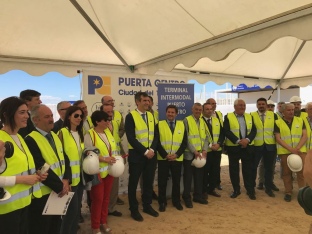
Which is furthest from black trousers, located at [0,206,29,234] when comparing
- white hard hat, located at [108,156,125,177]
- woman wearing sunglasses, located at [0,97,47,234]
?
white hard hat, located at [108,156,125,177]

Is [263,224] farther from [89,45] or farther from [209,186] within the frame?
[89,45]

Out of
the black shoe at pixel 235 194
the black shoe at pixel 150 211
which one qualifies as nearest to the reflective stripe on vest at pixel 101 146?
the black shoe at pixel 150 211

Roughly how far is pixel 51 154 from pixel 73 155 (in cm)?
29

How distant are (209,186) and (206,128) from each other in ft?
3.92

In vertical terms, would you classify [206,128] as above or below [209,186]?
above

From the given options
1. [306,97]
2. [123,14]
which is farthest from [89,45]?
[306,97]

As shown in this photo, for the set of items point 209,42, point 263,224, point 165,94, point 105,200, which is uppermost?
point 209,42

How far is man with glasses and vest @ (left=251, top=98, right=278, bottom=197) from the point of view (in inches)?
185

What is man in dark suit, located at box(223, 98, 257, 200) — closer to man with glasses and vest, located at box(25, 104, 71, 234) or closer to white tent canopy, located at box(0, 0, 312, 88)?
white tent canopy, located at box(0, 0, 312, 88)

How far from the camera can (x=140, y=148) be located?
11.7ft

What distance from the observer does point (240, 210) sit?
404cm

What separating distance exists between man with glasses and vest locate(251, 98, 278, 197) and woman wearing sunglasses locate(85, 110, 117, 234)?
9.68 ft

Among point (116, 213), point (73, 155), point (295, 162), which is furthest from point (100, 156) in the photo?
point (295, 162)

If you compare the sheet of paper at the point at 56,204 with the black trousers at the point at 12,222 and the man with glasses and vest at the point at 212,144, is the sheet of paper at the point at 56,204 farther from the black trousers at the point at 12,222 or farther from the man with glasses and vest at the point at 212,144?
the man with glasses and vest at the point at 212,144
